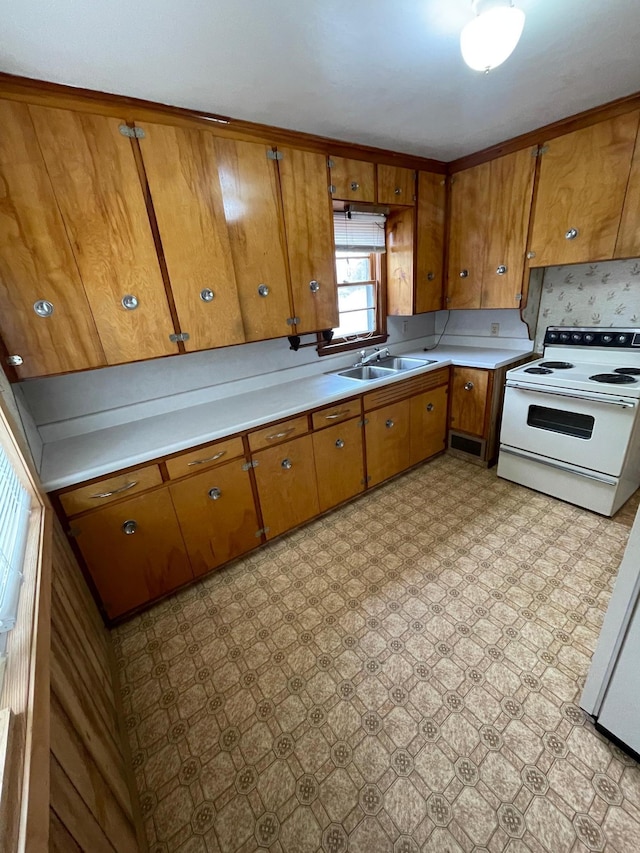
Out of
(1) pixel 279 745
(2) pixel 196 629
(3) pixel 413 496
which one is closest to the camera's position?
(1) pixel 279 745

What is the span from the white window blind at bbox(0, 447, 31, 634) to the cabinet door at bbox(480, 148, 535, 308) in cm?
321

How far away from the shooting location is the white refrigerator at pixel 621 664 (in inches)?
40.2

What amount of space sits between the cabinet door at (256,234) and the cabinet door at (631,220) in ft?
6.78

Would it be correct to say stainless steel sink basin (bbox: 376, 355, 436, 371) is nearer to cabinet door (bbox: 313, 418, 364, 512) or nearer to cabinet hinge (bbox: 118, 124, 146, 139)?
cabinet door (bbox: 313, 418, 364, 512)

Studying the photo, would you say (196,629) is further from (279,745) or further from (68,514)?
(68,514)

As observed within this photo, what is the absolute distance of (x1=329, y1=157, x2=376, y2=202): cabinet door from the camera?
2230 mm

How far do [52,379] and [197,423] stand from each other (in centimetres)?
76

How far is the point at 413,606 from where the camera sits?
5.93 ft

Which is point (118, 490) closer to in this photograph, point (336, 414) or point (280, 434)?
point (280, 434)

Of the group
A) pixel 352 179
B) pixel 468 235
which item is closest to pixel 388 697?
pixel 352 179

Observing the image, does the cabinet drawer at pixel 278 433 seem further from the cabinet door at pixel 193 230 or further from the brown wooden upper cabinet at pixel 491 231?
the brown wooden upper cabinet at pixel 491 231

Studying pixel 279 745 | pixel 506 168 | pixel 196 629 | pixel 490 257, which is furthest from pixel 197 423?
pixel 506 168

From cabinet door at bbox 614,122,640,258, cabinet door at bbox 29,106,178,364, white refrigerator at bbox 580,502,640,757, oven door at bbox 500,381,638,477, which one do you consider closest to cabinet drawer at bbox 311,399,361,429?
cabinet door at bbox 29,106,178,364

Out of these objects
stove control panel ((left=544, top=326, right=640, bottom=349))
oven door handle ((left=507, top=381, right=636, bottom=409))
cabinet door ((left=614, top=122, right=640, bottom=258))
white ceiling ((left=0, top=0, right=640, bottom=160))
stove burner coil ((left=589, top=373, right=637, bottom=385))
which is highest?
white ceiling ((left=0, top=0, right=640, bottom=160))
